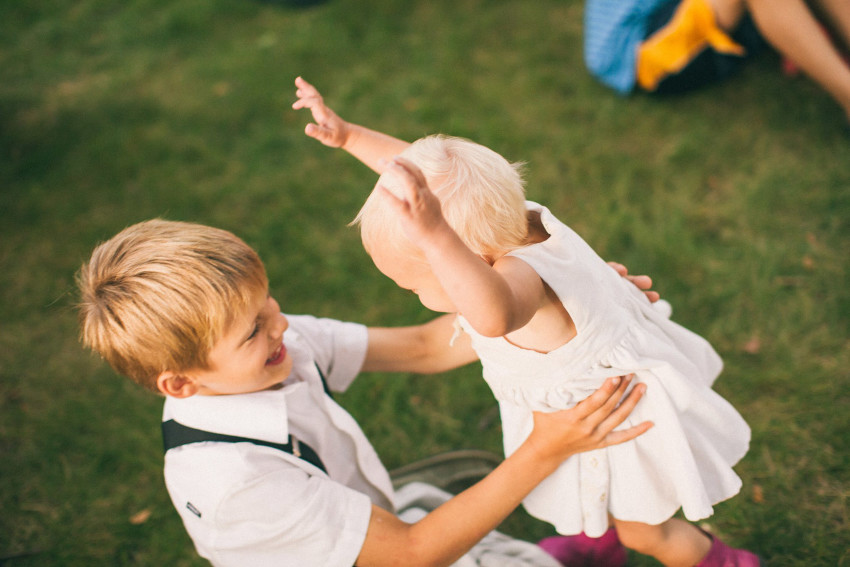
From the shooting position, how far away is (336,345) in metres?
2.06

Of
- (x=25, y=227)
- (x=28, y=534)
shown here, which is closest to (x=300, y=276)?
(x=28, y=534)

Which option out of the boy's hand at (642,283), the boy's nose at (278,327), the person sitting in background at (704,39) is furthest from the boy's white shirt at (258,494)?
the person sitting in background at (704,39)

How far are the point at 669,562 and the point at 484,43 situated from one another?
3.50 metres

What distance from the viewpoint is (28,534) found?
8.58ft

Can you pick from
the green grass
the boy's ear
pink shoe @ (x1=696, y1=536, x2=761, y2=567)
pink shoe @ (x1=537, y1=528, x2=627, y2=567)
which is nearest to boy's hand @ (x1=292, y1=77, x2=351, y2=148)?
the boy's ear

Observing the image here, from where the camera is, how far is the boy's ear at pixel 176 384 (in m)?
1.64

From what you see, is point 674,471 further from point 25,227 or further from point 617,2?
point 25,227

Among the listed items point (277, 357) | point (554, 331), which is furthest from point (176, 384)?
point (554, 331)

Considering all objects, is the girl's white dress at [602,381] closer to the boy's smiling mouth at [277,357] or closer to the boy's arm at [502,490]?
the boy's arm at [502,490]

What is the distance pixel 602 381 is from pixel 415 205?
74 cm

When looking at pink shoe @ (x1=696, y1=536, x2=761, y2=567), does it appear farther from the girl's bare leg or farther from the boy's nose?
the boy's nose

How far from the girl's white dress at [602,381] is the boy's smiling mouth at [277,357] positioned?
1.67 ft

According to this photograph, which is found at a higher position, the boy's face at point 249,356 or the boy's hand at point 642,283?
the boy's hand at point 642,283

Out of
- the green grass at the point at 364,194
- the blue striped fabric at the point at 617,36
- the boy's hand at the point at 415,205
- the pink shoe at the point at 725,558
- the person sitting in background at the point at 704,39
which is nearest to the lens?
the boy's hand at the point at 415,205
